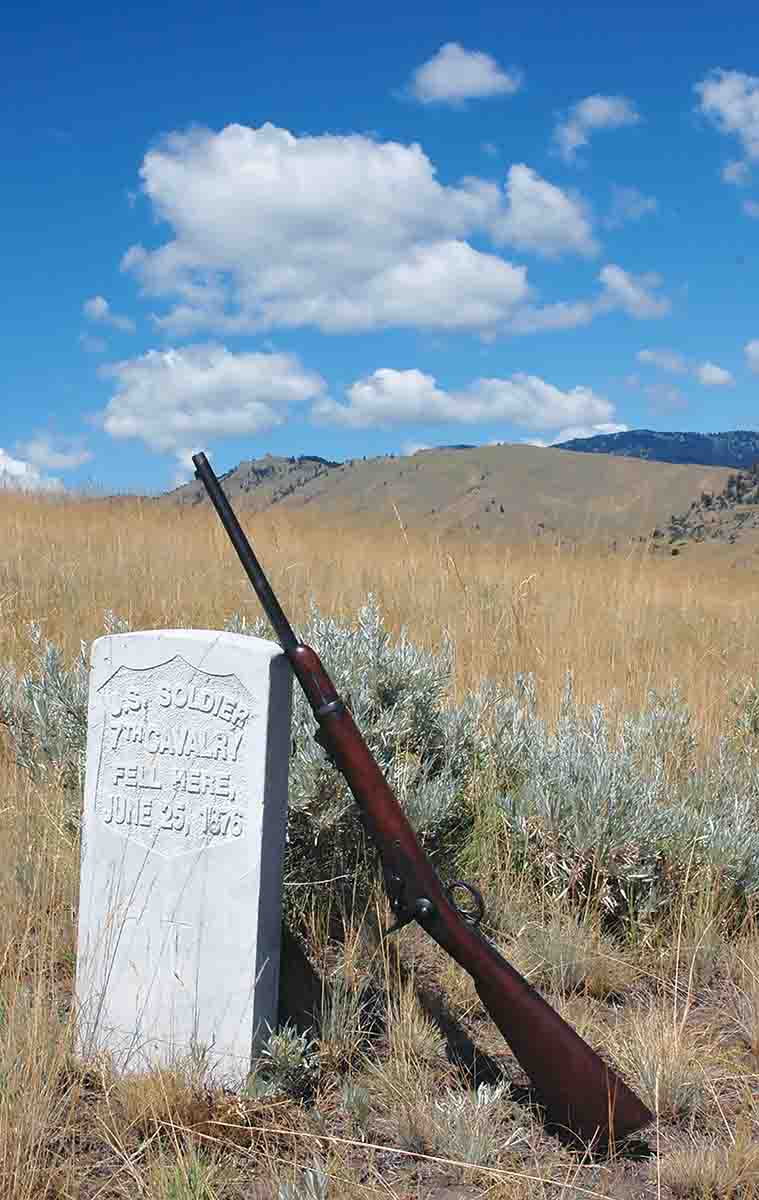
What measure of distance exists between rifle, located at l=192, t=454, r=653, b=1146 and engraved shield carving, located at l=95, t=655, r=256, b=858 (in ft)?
0.78

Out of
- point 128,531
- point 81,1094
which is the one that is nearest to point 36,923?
point 81,1094

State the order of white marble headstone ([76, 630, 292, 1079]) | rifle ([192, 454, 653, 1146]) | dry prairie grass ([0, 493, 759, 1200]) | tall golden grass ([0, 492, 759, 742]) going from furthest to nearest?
tall golden grass ([0, 492, 759, 742])
white marble headstone ([76, 630, 292, 1079])
rifle ([192, 454, 653, 1146])
dry prairie grass ([0, 493, 759, 1200])

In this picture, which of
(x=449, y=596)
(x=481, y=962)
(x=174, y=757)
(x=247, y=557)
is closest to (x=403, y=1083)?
(x=481, y=962)

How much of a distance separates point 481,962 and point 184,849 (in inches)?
34.8

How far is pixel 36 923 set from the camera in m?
3.47

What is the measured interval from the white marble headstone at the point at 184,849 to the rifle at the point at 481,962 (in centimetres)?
17

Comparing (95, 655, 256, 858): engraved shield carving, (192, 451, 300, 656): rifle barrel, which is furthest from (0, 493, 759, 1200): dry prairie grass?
(192, 451, 300, 656): rifle barrel

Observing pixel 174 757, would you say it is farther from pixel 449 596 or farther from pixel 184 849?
pixel 449 596

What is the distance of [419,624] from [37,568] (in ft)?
10.6

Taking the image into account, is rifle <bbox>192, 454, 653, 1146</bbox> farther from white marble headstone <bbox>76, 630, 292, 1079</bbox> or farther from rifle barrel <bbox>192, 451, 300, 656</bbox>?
white marble headstone <bbox>76, 630, 292, 1079</bbox>

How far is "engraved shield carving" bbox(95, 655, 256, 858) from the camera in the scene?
2.79 metres

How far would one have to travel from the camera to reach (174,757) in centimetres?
287

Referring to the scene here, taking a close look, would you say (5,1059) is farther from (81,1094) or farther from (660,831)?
(660,831)

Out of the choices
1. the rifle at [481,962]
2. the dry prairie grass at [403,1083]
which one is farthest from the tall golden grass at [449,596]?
the rifle at [481,962]
